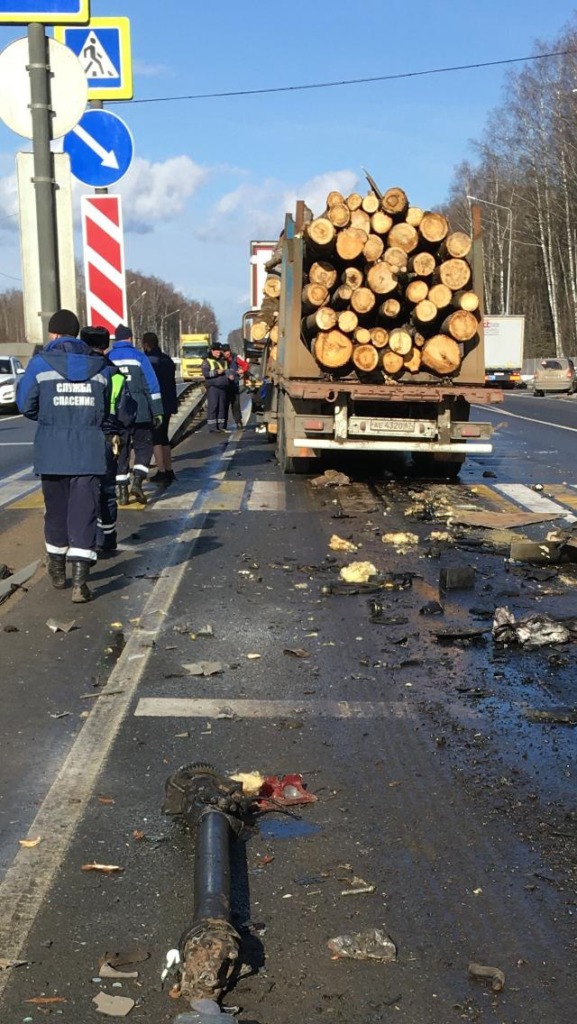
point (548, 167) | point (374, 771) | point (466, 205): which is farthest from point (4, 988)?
point (466, 205)

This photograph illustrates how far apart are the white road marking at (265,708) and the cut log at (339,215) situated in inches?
350

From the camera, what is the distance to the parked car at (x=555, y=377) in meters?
45.1

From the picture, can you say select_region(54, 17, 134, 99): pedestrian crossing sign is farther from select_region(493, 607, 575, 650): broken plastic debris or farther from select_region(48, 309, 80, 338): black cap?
select_region(493, 607, 575, 650): broken plastic debris

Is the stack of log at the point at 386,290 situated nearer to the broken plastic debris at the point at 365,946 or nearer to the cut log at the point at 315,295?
the cut log at the point at 315,295

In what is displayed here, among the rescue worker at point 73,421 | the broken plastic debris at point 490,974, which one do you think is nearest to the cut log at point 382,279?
the rescue worker at point 73,421

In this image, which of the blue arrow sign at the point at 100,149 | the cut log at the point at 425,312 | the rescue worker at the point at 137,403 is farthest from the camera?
the cut log at the point at 425,312

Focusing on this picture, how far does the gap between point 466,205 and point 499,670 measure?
75397 millimetres

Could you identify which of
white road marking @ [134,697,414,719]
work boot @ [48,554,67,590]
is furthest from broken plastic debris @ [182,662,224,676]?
work boot @ [48,554,67,590]

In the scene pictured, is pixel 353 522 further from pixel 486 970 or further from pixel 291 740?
pixel 486 970

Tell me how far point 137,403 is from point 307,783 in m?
7.63

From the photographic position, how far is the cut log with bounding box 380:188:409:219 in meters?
12.8

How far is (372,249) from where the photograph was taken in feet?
41.2

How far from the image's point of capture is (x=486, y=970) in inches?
109

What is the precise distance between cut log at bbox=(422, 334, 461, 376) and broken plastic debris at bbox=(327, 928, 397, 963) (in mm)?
9923
